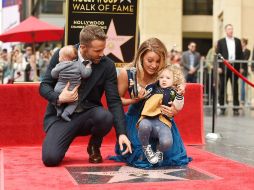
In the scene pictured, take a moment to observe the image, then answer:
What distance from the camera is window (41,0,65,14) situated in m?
48.2

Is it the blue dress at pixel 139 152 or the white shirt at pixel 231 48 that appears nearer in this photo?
the blue dress at pixel 139 152

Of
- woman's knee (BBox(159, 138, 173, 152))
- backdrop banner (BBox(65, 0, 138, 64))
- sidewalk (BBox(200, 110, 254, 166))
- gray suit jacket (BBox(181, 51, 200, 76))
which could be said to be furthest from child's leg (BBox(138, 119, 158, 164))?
gray suit jacket (BBox(181, 51, 200, 76))

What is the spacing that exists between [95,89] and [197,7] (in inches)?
1232

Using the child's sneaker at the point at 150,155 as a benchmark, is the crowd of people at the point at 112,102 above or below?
above

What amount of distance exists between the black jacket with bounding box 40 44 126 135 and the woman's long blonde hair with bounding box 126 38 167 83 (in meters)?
0.25

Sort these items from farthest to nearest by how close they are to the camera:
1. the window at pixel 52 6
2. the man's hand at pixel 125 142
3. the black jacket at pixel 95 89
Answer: the window at pixel 52 6
the black jacket at pixel 95 89
the man's hand at pixel 125 142

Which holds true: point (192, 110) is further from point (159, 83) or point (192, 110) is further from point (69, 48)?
point (69, 48)

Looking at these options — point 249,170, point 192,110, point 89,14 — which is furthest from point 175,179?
point 89,14

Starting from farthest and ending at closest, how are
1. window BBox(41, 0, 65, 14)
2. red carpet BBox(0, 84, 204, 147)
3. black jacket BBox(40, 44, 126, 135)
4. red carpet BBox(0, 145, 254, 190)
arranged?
1. window BBox(41, 0, 65, 14)
2. red carpet BBox(0, 84, 204, 147)
3. black jacket BBox(40, 44, 126, 135)
4. red carpet BBox(0, 145, 254, 190)

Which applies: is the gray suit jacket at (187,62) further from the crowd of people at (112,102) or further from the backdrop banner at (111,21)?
the crowd of people at (112,102)

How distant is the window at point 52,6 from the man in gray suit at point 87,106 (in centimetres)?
4285

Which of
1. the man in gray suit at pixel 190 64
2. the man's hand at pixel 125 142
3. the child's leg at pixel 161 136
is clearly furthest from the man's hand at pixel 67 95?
the man in gray suit at pixel 190 64

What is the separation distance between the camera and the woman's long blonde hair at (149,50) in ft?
18.8

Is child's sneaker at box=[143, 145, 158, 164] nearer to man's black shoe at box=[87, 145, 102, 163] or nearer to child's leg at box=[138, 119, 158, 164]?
child's leg at box=[138, 119, 158, 164]
